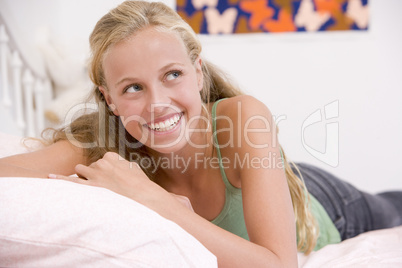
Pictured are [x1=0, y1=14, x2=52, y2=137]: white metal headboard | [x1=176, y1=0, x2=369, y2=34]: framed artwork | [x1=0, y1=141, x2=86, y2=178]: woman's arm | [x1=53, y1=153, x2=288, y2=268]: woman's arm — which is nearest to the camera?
[x1=53, y1=153, x2=288, y2=268]: woman's arm

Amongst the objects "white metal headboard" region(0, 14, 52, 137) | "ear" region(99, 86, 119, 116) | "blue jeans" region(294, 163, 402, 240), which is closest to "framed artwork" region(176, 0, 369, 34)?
"white metal headboard" region(0, 14, 52, 137)

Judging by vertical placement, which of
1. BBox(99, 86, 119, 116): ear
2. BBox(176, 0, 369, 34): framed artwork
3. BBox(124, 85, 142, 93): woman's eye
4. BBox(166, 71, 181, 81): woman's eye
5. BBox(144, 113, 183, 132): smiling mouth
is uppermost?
BBox(176, 0, 369, 34): framed artwork

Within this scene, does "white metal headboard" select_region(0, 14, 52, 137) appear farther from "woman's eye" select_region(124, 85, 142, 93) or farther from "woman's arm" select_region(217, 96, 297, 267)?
"woman's arm" select_region(217, 96, 297, 267)

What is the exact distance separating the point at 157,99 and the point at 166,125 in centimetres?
8

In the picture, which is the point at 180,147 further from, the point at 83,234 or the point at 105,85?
the point at 83,234

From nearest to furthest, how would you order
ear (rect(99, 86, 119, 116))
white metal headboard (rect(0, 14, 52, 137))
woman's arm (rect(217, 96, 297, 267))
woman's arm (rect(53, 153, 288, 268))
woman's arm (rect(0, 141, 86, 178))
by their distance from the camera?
woman's arm (rect(53, 153, 288, 268)) → woman's arm (rect(217, 96, 297, 267)) → woman's arm (rect(0, 141, 86, 178)) → ear (rect(99, 86, 119, 116)) → white metal headboard (rect(0, 14, 52, 137))

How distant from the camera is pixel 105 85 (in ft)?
3.32

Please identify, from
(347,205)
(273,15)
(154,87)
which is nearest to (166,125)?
(154,87)

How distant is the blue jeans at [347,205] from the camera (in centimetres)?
143

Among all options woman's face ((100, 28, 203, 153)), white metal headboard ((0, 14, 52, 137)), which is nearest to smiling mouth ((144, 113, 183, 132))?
woman's face ((100, 28, 203, 153))

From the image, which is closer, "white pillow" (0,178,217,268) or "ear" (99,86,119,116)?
"white pillow" (0,178,217,268)

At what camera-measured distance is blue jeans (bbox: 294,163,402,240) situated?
1.43 m

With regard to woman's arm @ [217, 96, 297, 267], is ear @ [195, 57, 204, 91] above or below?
above

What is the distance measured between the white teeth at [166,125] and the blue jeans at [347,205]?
678mm
